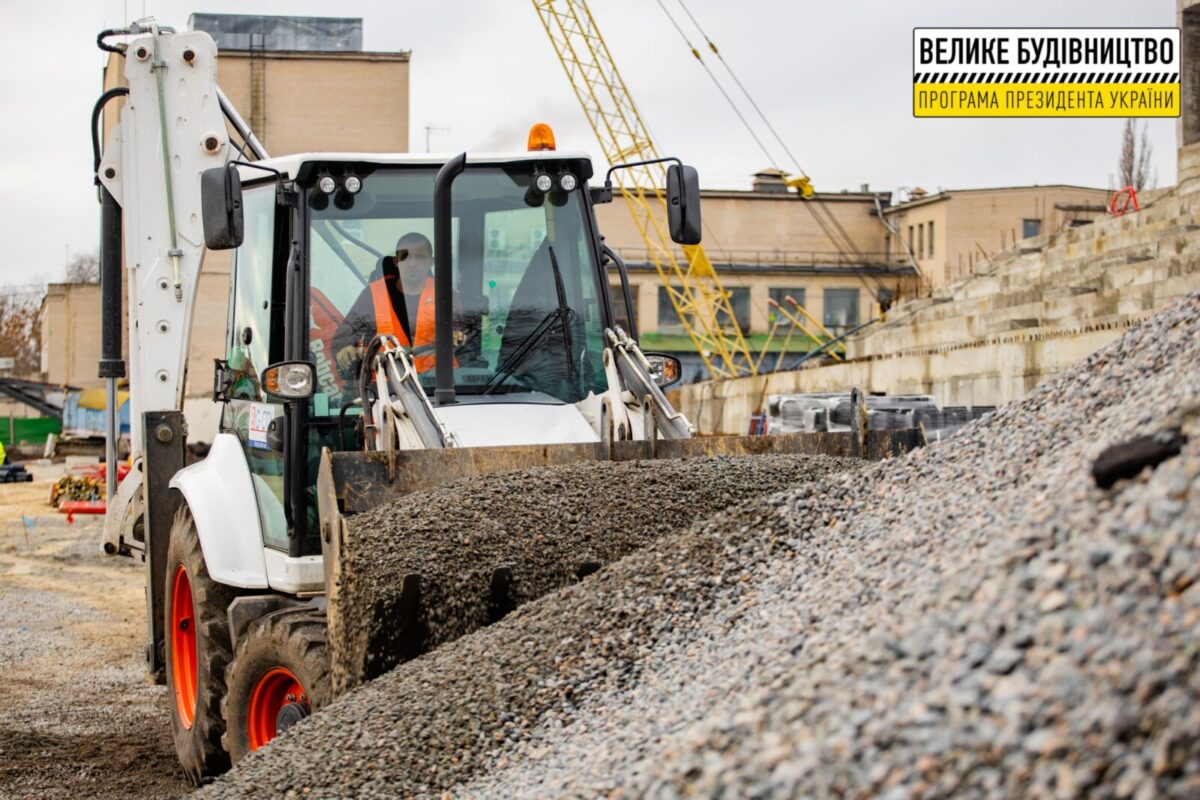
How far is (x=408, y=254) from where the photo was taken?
Result: 577 centimetres

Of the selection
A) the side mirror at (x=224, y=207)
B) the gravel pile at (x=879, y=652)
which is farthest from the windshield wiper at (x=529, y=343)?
the gravel pile at (x=879, y=652)

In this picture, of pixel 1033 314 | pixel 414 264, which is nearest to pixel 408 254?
pixel 414 264

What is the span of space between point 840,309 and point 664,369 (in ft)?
162

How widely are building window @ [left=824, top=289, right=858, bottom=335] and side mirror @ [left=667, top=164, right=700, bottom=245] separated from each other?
4881cm

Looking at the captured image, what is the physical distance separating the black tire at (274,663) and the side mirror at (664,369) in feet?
5.88

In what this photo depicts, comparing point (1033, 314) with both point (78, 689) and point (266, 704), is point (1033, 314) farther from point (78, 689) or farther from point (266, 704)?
point (266, 704)

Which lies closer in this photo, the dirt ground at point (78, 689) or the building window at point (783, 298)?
the dirt ground at point (78, 689)

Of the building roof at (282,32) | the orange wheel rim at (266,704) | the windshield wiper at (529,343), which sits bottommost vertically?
the orange wheel rim at (266,704)

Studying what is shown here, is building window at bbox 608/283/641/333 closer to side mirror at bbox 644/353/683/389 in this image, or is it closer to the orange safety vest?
side mirror at bbox 644/353/683/389

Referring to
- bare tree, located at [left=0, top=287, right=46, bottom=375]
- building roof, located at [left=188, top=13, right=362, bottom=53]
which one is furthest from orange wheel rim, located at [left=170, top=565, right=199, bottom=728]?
bare tree, located at [left=0, top=287, right=46, bottom=375]

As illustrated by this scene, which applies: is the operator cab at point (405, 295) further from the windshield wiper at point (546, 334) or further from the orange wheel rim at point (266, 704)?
the orange wheel rim at point (266, 704)

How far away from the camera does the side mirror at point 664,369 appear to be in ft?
20.1

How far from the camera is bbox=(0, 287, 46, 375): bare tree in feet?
228

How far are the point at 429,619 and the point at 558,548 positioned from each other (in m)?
0.49
